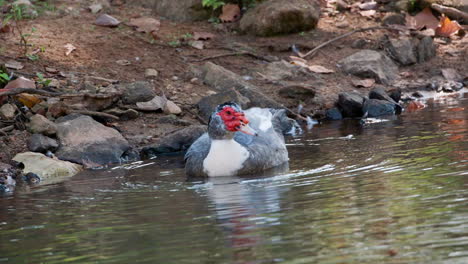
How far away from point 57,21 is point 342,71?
482cm

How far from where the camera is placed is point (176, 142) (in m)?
10.6

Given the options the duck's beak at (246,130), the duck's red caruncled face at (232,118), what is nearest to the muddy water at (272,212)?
the duck's beak at (246,130)

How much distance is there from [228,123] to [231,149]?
0.90ft

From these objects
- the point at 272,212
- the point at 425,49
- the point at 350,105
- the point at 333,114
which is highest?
the point at 425,49

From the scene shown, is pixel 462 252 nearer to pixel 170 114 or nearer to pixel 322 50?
pixel 170 114

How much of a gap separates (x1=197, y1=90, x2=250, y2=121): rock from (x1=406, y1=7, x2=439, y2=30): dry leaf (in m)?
5.25

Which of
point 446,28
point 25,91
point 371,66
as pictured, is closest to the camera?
point 25,91

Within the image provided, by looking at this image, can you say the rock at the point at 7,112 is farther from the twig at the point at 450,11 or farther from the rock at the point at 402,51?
the twig at the point at 450,11

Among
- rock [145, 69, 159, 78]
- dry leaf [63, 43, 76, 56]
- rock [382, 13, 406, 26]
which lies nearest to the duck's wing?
rock [145, 69, 159, 78]

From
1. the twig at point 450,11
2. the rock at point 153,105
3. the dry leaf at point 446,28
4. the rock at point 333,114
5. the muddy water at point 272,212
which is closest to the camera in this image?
the muddy water at point 272,212

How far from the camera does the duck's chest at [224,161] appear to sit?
28.3ft

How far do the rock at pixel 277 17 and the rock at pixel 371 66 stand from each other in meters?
1.16

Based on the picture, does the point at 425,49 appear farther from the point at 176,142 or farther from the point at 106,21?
the point at 176,142

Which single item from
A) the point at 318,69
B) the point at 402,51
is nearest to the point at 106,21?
the point at 318,69
